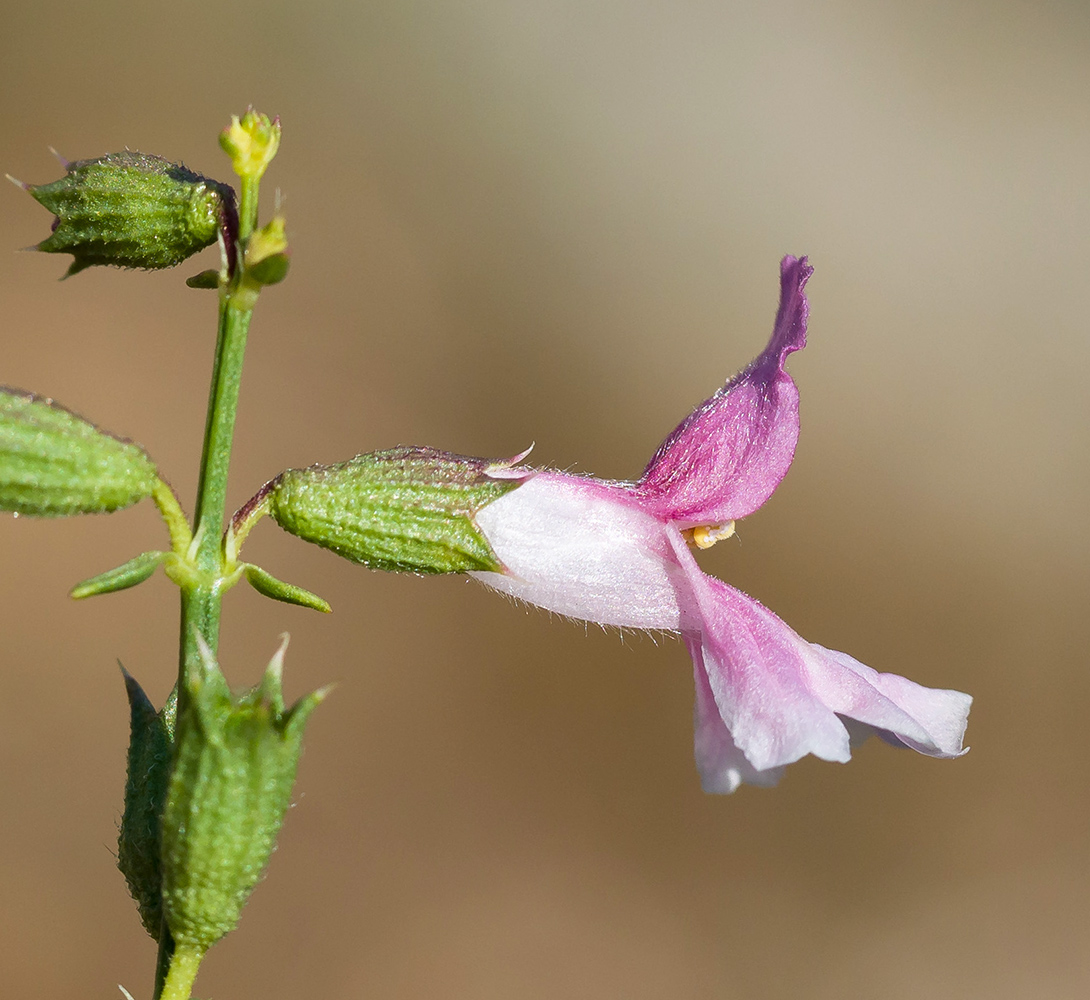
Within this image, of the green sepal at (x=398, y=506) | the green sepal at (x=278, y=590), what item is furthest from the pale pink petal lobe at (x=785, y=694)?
the green sepal at (x=278, y=590)

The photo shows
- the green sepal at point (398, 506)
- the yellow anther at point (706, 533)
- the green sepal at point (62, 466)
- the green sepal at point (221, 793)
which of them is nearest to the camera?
the green sepal at point (221, 793)

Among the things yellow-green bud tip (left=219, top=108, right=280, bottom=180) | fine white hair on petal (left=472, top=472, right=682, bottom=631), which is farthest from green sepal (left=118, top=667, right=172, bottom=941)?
yellow-green bud tip (left=219, top=108, right=280, bottom=180)

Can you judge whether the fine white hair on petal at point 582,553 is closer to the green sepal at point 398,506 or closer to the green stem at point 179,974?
the green sepal at point 398,506

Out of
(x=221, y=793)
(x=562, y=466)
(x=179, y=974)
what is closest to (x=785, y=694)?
(x=221, y=793)

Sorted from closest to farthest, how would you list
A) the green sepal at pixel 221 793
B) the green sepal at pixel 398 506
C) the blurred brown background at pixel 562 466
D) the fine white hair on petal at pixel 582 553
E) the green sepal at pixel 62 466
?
the green sepal at pixel 221 793 < the green sepal at pixel 62 466 < the green sepal at pixel 398 506 < the fine white hair on petal at pixel 582 553 < the blurred brown background at pixel 562 466

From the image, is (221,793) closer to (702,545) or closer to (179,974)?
(179,974)

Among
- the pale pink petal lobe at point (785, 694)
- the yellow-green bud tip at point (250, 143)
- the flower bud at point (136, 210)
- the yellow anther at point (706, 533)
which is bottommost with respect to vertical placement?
the pale pink petal lobe at point (785, 694)

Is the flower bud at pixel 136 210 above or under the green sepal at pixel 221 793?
above

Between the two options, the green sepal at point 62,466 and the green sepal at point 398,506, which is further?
the green sepal at point 398,506
